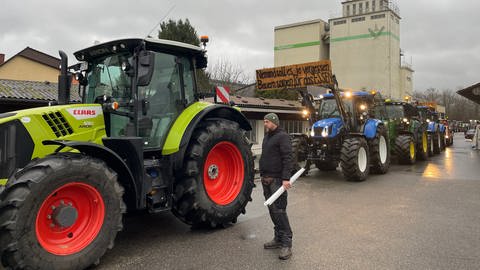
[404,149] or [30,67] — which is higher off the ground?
[30,67]

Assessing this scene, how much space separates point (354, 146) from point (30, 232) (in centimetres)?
819

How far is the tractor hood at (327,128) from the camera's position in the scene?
35.2 feet

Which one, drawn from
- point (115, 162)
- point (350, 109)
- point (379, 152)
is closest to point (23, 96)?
point (115, 162)

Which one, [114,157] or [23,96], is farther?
[23,96]

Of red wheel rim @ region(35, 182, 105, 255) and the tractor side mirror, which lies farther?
the tractor side mirror

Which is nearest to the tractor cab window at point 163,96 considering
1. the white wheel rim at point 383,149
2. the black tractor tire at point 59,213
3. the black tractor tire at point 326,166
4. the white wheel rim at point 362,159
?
the black tractor tire at point 59,213

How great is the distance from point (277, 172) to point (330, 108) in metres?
7.15

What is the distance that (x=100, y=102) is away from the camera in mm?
5059

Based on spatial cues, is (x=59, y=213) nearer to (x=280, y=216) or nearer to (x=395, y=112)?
(x=280, y=216)

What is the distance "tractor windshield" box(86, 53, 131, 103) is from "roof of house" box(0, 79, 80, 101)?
6733 mm

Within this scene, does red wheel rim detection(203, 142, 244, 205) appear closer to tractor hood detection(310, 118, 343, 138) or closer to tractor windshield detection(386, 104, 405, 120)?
tractor hood detection(310, 118, 343, 138)

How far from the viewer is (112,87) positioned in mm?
5141

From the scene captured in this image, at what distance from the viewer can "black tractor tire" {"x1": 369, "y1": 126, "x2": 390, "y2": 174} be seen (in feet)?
37.5

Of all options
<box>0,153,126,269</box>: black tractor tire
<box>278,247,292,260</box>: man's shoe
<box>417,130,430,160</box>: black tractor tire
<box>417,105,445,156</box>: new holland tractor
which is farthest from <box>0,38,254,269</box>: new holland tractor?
<box>417,105,445,156</box>: new holland tractor
